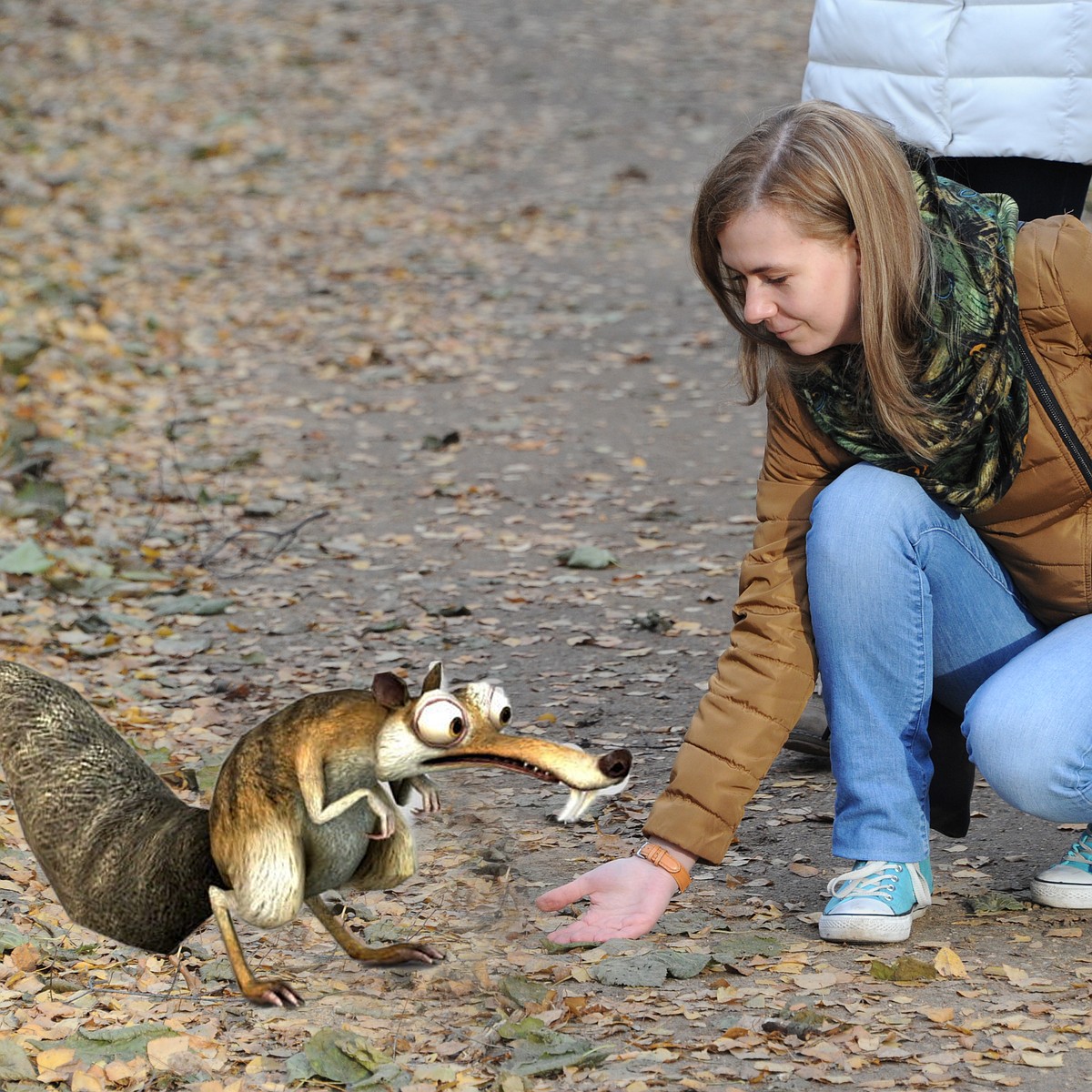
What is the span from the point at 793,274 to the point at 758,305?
0.08 meters

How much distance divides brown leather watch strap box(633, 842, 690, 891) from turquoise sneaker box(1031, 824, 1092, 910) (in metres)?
0.80

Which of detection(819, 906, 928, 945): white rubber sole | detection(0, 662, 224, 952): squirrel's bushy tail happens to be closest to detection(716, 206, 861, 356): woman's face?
detection(819, 906, 928, 945): white rubber sole

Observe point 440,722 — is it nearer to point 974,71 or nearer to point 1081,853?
point 1081,853

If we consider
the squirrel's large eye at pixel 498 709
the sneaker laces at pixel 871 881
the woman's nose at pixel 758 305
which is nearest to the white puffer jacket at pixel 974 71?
the woman's nose at pixel 758 305

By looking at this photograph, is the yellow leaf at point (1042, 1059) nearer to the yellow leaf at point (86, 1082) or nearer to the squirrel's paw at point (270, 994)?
the squirrel's paw at point (270, 994)

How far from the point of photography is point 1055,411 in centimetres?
274

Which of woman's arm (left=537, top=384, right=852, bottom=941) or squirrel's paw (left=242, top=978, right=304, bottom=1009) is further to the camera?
woman's arm (left=537, top=384, right=852, bottom=941)

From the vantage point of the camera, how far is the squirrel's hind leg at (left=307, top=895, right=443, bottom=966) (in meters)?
1.90

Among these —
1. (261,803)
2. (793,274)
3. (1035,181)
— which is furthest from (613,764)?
(1035,181)

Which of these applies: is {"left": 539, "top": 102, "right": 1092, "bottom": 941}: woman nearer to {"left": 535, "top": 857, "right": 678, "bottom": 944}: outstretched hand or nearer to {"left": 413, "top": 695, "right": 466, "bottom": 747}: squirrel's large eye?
{"left": 535, "top": 857, "right": 678, "bottom": 944}: outstretched hand

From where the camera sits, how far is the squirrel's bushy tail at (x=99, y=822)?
188cm

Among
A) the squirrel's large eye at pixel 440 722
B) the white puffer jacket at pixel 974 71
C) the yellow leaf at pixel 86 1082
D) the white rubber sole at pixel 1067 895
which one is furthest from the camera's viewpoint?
the white puffer jacket at pixel 974 71

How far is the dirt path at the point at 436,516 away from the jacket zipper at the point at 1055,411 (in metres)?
0.69

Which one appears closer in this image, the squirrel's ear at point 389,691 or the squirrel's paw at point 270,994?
the squirrel's ear at point 389,691
